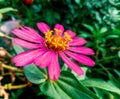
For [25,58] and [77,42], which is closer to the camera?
[25,58]

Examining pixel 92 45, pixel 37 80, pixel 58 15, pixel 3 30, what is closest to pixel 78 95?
pixel 37 80

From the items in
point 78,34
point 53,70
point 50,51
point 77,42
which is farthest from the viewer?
point 78,34

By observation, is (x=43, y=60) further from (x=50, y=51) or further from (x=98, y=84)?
(x=98, y=84)

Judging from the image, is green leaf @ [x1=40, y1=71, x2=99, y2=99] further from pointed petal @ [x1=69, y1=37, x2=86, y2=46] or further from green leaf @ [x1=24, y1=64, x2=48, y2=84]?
pointed petal @ [x1=69, y1=37, x2=86, y2=46]

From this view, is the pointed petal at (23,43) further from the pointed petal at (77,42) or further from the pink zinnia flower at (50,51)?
the pointed petal at (77,42)

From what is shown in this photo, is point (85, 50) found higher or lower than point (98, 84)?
higher

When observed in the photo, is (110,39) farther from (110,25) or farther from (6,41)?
(6,41)

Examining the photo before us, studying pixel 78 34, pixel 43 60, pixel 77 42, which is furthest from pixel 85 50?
pixel 78 34
